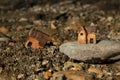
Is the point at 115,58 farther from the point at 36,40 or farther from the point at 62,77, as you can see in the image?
the point at 36,40

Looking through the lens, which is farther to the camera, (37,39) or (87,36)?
(37,39)

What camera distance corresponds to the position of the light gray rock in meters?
10.2

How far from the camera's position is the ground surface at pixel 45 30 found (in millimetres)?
10250

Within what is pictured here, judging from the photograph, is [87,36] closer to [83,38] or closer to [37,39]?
[83,38]

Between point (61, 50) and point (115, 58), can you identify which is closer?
point (115, 58)

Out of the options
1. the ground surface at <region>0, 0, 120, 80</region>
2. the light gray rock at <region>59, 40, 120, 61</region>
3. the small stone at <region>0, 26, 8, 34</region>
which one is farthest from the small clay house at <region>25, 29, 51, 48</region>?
the small stone at <region>0, 26, 8, 34</region>

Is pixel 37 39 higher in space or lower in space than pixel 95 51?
higher

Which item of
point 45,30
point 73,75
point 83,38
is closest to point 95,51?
point 83,38

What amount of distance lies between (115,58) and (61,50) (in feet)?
5.47

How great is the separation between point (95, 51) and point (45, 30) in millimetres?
4322

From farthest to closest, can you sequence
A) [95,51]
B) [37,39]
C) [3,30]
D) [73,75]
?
[3,30] < [37,39] < [95,51] < [73,75]

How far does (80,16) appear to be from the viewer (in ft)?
53.3

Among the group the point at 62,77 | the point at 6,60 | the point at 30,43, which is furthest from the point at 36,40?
the point at 62,77

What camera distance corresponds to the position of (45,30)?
14.2 meters
